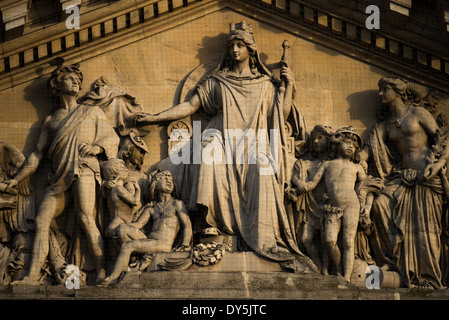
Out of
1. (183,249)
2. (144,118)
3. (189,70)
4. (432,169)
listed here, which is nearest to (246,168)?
(183,249)

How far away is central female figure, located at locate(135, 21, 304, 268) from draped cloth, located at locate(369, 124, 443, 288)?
1.44 metres

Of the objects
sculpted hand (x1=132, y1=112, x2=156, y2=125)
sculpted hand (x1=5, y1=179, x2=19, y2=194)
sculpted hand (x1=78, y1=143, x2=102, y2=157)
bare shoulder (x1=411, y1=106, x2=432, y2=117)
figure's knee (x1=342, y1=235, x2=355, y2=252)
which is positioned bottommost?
figure's knee (x1=342, y1=235, x2=355, y2=252)

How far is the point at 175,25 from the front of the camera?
1075 inches

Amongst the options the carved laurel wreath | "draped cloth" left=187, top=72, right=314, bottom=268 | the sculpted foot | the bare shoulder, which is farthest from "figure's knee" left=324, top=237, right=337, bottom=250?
the sculpted foot

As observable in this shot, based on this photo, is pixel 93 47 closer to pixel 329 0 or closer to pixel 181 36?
pixel 181 36

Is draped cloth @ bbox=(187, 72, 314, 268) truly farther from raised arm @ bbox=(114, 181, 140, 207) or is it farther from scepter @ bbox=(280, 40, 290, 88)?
raised arm @ bbox=(114, 181, 140, 207)

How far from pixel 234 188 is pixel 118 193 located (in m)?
1.77

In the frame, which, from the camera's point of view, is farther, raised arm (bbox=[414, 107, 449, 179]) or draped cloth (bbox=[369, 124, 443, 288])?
raised arm (bbox=[414, 107, 449, 179])

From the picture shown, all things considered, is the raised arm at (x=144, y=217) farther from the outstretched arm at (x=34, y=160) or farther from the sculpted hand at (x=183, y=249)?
the outstretched arm at (x=34, y=160)

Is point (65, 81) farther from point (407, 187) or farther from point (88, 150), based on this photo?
point (407, 187)

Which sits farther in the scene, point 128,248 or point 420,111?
point 420,111

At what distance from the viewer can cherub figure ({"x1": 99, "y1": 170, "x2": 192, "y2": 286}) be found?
25.2 meters
